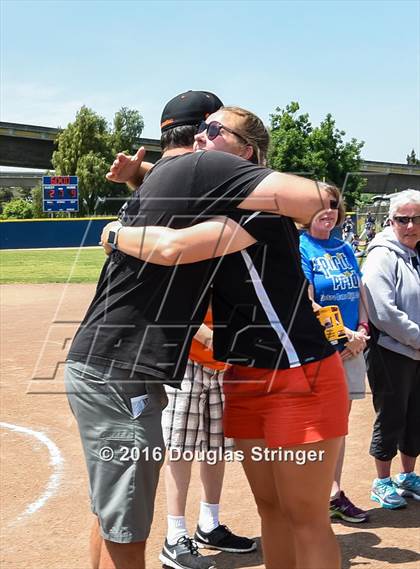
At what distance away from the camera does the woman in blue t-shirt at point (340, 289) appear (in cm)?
434

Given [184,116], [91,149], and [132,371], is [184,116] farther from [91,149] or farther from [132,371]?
[91,149]

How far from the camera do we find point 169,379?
2.41 m

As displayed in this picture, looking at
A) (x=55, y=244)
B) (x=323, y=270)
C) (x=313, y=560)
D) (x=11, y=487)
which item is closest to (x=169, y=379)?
(x=313, y=560)

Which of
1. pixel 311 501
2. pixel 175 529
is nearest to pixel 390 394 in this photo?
pixel 175 529

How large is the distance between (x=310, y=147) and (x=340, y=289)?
5573 cm

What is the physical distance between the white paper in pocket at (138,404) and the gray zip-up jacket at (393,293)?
261 cm

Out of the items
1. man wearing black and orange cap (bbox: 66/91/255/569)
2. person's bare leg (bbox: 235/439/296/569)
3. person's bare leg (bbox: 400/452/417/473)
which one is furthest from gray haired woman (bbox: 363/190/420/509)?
man wearing black and orange cap (bbox: 66/91/255/569)

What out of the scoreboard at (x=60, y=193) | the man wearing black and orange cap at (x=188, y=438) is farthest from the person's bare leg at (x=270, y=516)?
the scoreboard at (x=60, y=193)

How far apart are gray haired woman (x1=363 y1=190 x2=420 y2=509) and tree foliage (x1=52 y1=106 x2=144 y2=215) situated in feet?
170

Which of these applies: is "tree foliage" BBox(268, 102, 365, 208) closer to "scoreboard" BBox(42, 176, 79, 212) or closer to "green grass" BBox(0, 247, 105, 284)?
"scoreboard" BBox(42, 176, 79, 212)

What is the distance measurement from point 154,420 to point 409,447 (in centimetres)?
296

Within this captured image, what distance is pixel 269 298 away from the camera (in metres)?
2.43

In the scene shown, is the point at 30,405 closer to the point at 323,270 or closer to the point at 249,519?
the point at 249,519

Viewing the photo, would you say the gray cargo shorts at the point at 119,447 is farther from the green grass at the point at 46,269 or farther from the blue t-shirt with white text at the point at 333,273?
the green grass at the point at 46,269
